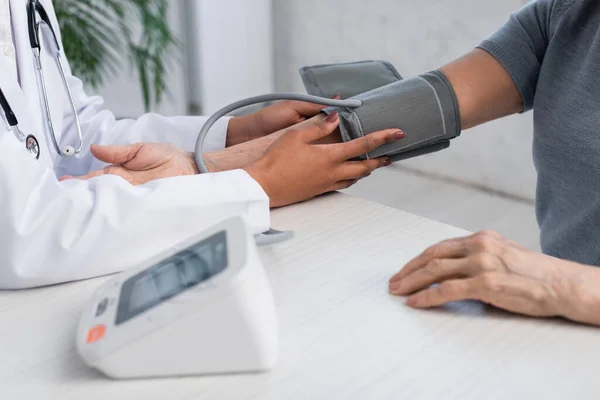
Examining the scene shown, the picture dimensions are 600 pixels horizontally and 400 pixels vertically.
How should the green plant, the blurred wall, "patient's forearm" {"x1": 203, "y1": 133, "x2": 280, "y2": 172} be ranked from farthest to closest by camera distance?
the blurred wall → the green plant → "patient's forearm" {"x1": 203, "y1": 133, "x2": 280, "y2": 172}

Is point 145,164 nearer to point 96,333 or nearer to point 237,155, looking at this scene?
point 237,155

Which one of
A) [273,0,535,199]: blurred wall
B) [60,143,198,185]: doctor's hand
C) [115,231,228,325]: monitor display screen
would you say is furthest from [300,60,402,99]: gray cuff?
[273,0,535,199]: blurred wall

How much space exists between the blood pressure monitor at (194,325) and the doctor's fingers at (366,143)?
1.35 ft

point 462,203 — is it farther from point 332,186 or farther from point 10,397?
point 10,397

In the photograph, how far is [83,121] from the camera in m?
Answer: 1.25

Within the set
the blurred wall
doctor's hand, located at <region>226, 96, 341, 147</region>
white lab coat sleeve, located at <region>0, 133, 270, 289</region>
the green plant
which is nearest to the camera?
white lab coat sleeve, located at <region>0, 133, 270, 289</region>

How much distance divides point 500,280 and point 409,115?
16.9 inches

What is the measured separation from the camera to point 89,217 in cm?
81

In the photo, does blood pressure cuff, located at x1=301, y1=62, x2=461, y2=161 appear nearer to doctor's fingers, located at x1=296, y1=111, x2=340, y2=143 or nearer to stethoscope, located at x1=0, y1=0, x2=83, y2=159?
doctor's fingers, located at x1=296, y1=111, x2=340, y2=143

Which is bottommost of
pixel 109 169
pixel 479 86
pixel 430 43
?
pixel 430 43

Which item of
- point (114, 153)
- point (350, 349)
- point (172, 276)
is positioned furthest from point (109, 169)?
point (350, 349)

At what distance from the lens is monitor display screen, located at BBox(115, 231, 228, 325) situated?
62 cm

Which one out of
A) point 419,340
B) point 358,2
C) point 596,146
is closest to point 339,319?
point 419,340

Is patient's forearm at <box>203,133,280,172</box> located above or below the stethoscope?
below
